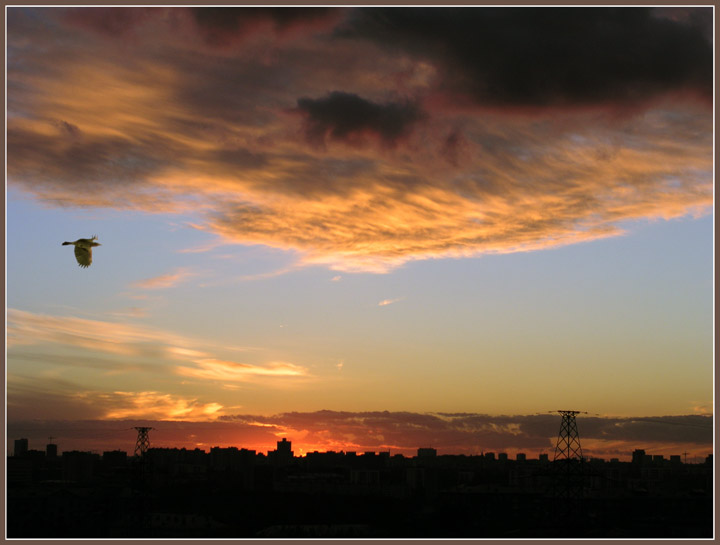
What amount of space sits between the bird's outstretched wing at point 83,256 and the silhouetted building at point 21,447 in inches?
2608

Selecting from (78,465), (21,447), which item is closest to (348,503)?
(78,465)

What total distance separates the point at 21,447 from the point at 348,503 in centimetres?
4526

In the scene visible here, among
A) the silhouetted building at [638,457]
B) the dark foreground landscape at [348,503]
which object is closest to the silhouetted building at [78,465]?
the dark foreground landscape at [348,503]

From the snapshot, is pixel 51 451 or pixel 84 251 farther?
pixel 51 451

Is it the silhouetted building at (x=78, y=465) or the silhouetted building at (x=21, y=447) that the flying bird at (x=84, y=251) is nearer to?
the silhouetted building at (x=78, y=465)

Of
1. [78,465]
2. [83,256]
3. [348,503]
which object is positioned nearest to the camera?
[83,256]

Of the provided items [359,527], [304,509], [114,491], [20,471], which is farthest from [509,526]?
[20,471]

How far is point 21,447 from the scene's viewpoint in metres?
92.9

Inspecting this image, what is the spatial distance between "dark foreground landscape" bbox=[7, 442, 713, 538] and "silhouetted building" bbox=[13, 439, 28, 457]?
6041 millimetres

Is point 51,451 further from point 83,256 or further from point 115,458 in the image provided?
point 83,256

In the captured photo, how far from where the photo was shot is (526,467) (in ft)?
277

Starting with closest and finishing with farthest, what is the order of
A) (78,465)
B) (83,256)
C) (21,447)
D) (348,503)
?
(83,256) → (348,503) → (78,465) → (21,447)

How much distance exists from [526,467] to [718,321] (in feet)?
215

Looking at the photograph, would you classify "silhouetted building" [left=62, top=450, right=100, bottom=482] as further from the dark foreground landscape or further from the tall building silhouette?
the tall building silhouette
